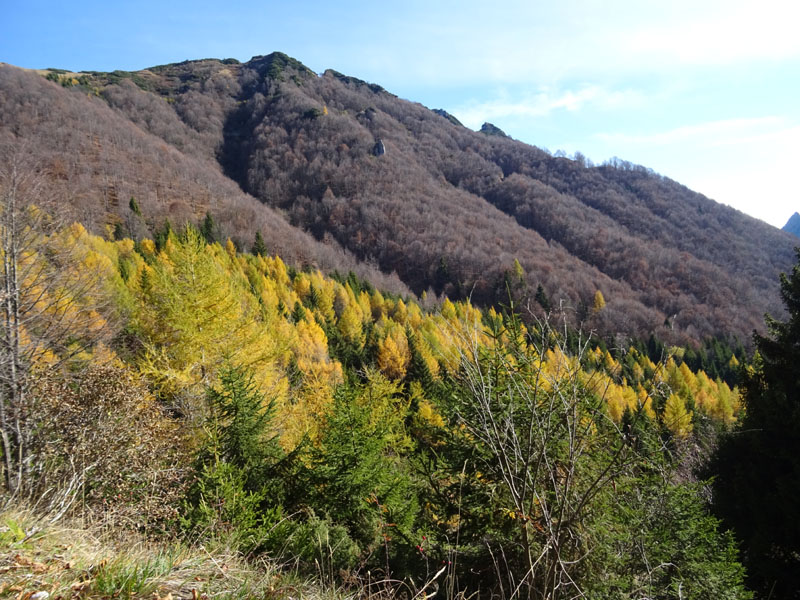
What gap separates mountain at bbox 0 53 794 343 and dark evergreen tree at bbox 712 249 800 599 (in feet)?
140

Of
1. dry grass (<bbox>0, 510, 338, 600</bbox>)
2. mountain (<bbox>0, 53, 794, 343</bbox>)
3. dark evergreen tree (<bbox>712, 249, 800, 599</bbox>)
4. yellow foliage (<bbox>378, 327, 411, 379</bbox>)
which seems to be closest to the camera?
dry grass (<bbox>0, 510, 338, 600</bbox>)

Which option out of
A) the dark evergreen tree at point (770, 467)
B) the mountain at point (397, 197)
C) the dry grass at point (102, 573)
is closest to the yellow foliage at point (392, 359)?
the mountain at point (397, 197)

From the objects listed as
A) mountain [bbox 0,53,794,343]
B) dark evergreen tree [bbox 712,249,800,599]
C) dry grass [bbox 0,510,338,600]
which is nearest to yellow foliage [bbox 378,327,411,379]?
mountain [bbox 0,53,794,343]

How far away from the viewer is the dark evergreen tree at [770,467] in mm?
7926

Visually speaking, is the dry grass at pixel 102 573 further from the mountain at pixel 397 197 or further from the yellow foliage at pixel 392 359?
the mountain at pixel 397 197

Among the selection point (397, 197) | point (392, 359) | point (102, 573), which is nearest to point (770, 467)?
point (102, 573)

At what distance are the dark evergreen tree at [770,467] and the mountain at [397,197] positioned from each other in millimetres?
42750

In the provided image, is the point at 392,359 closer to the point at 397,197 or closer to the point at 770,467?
the point at 770,467

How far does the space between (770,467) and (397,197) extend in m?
130

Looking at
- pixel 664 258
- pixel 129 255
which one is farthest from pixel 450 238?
pixel 129 255

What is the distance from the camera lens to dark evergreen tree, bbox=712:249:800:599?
7.93m

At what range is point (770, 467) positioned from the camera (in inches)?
354

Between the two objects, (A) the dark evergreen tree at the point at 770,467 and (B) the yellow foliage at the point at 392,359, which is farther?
(B) the yellow foliage at the point at 392,359

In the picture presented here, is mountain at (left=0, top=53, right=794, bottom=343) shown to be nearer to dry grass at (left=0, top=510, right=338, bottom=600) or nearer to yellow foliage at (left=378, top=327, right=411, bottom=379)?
yellow foliage at (left=378, top=327, right=411, bottom=379)
